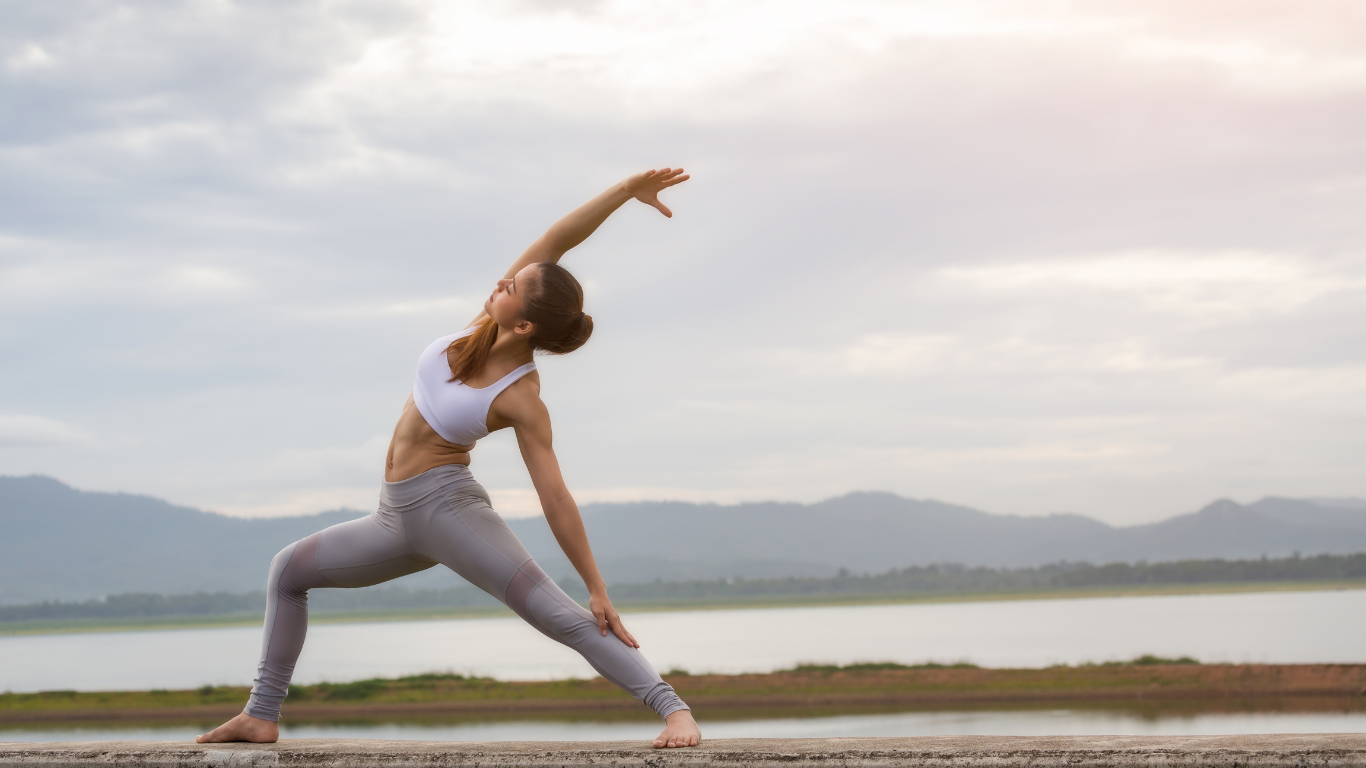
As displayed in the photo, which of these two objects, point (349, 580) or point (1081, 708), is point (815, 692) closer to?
point (1081, 708)

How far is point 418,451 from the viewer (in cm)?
337

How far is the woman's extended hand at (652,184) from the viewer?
3.77 m

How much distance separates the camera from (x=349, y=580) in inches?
138

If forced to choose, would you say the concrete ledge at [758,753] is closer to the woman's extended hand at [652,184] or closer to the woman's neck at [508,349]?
the woman's neck at [508,349]

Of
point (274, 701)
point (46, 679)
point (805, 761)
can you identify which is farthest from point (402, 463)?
point (46, 679)

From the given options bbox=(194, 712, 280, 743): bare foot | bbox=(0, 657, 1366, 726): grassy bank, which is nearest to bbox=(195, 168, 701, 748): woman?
bbox=(194, 712, 280, 743): bare foot

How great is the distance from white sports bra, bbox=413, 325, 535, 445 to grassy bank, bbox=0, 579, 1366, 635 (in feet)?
483

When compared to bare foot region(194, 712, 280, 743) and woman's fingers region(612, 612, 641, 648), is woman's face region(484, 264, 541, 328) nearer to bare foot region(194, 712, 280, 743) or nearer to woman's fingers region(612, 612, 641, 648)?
woman's fingers region(612, 612, 641, 648)

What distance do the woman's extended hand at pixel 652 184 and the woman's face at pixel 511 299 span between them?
2.04 feet

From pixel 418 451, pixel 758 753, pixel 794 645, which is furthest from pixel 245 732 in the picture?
pixel 794 645

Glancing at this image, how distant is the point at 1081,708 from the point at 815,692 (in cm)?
1043

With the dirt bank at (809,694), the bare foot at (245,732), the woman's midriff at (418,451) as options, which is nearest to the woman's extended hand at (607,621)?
the woman's midriff at (418,451)

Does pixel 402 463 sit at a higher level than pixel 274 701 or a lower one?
higher

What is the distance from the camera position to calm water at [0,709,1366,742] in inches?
1232
